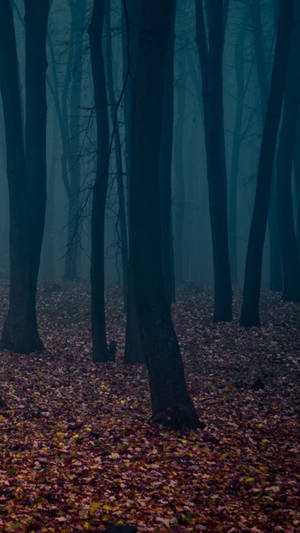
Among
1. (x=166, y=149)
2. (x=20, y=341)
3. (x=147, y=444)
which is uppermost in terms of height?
(x=166, y=149)

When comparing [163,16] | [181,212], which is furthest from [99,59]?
[181,212]

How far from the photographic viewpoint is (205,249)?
38031 millimetres

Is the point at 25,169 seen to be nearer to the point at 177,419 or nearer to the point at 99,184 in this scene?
the point at 99,184

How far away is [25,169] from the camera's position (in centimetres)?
1180

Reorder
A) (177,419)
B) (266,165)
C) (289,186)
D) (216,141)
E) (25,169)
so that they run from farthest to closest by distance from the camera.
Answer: (289,186), (216,141), (266,165), (25,169), (177,419)

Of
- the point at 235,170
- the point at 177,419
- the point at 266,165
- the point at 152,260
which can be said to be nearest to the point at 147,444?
the point at 177,419

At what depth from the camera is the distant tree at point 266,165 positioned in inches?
519

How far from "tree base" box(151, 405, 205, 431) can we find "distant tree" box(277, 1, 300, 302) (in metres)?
9.50

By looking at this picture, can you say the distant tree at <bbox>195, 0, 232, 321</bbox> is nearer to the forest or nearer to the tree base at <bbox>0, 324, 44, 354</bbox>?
the forest

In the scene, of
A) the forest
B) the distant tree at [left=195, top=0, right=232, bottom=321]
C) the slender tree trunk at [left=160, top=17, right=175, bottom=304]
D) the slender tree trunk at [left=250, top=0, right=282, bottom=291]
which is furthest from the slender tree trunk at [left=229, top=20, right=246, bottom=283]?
the slender tree trunk at [left=160, top=17, right=175, bottom=304]

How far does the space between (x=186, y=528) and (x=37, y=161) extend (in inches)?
364

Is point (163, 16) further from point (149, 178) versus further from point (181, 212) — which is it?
point (181, 212)

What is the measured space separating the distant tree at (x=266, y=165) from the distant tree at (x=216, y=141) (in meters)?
1.03

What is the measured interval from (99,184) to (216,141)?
5410 mm
